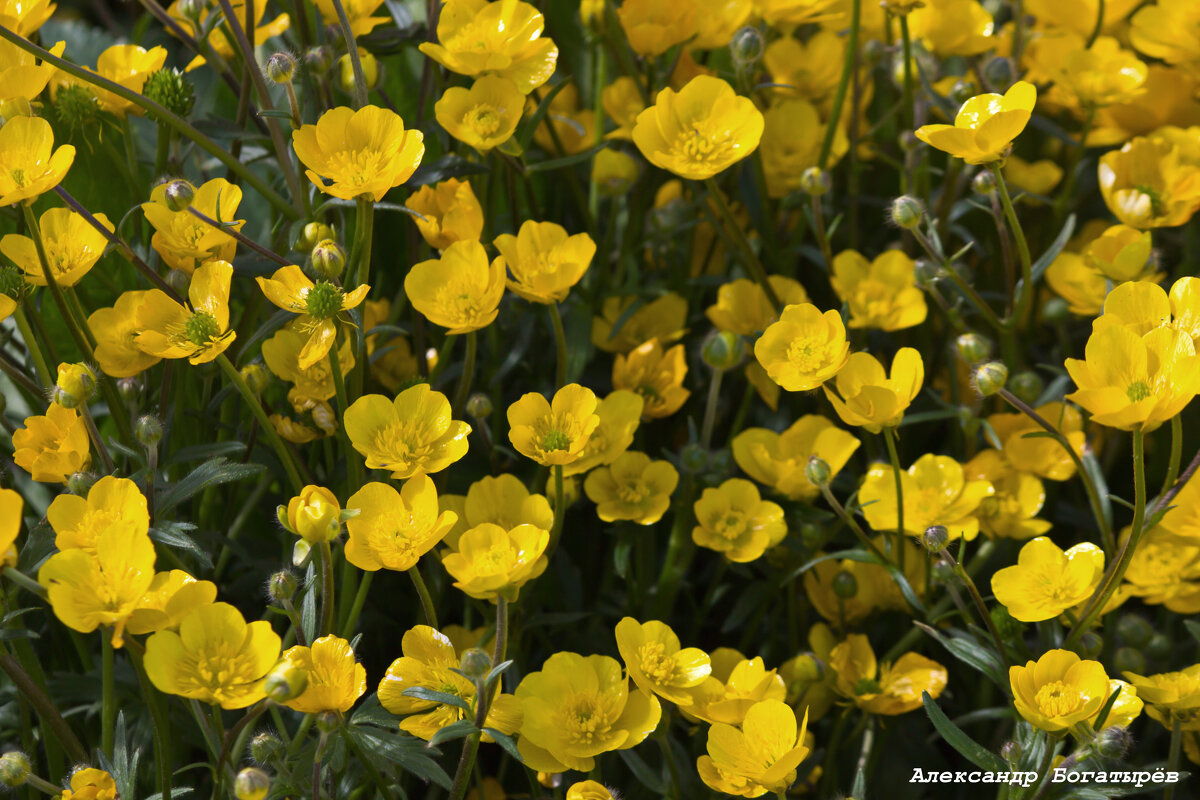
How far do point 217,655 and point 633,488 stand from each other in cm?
29

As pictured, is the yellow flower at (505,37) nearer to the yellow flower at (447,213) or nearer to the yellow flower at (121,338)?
the yellow flower at (447,213)

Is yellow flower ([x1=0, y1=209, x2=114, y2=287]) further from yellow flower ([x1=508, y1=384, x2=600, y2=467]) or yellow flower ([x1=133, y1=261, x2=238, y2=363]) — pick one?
yellow flower ([x1=508, y1=384, x2=600, y2=467])

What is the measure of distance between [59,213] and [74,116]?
0.09 metres

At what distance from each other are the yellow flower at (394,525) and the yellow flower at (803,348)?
0.20m

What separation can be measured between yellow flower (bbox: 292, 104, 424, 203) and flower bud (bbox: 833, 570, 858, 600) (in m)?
0.37

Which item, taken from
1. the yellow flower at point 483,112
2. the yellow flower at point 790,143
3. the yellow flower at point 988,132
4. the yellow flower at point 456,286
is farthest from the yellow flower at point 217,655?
the yellow flower at point 790,143

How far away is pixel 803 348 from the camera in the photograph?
60cm

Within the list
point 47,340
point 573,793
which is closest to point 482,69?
point 47,340

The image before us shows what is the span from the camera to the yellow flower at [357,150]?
57 centimetres

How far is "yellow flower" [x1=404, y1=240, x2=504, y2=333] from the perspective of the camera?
0.61 m

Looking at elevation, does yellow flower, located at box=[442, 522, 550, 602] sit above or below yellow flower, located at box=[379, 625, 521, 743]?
above

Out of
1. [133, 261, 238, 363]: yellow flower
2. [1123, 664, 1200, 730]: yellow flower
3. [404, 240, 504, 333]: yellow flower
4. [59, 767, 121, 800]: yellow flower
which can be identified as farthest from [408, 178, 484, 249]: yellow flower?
[1123, 664, 1200, 730]: yellow flower

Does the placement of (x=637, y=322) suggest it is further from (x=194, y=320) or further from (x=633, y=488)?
(x=194, y=320)

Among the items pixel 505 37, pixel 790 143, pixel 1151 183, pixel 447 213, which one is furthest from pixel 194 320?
pixel 1151 183
